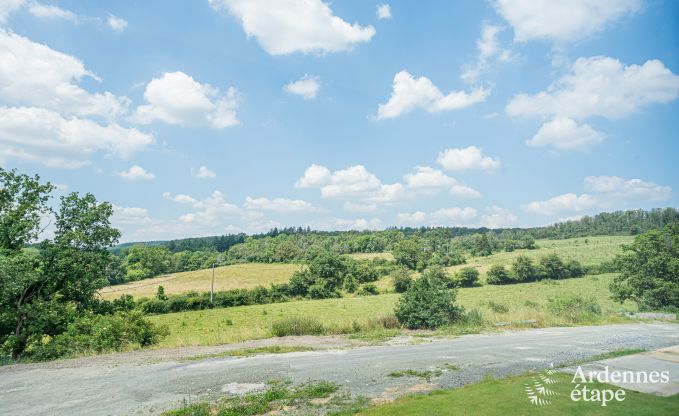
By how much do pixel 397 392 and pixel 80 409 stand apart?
7774 mm

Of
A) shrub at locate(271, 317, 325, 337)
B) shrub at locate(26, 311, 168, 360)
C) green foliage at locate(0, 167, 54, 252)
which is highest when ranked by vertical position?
green foliage at locate(0, 167, 54, 252)

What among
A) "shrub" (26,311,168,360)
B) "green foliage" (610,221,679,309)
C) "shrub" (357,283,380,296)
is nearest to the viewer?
"shrub" (26,311,168,360)

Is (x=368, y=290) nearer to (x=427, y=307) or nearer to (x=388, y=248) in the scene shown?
(x=427, y=307)

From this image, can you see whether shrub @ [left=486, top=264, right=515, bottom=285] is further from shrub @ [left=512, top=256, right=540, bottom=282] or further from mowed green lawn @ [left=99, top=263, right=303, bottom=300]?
mowed green lawn @ [left=99, top=263, right=303, bottom=300]

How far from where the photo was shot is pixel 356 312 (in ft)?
152

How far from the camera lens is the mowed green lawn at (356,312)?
2513 centimetres

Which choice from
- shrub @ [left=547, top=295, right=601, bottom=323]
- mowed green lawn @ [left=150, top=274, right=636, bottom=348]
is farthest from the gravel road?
shrub @ [left=547, top=295, right=601, bottom=323]

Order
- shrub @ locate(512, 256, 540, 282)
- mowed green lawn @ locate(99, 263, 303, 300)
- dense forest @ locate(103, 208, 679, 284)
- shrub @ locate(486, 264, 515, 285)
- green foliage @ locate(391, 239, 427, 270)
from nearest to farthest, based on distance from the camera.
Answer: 1. mowed green lawn @ locate(99, 263, 303, 300)
2. shrub @ locate(486, 264, 515, 285)
3. shrub @ locate(512, 256, 540, 282)
4. green foliage @ locate(391, 239, 427, 270)
5. dense forest @ locate(103, 208, 679, 284)

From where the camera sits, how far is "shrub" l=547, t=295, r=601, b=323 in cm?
2835

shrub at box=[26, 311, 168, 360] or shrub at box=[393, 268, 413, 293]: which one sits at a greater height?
shrub at box=[26, 311, 168, 360]

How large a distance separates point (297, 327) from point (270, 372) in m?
10.3

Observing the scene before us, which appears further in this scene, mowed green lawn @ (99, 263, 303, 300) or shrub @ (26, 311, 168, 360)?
mowed green lawn @ (99, 263, 303, 300)

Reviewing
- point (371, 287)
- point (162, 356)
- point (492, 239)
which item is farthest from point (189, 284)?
point (492, 239)

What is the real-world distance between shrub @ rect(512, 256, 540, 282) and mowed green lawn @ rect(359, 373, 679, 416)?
69896 millimetres
